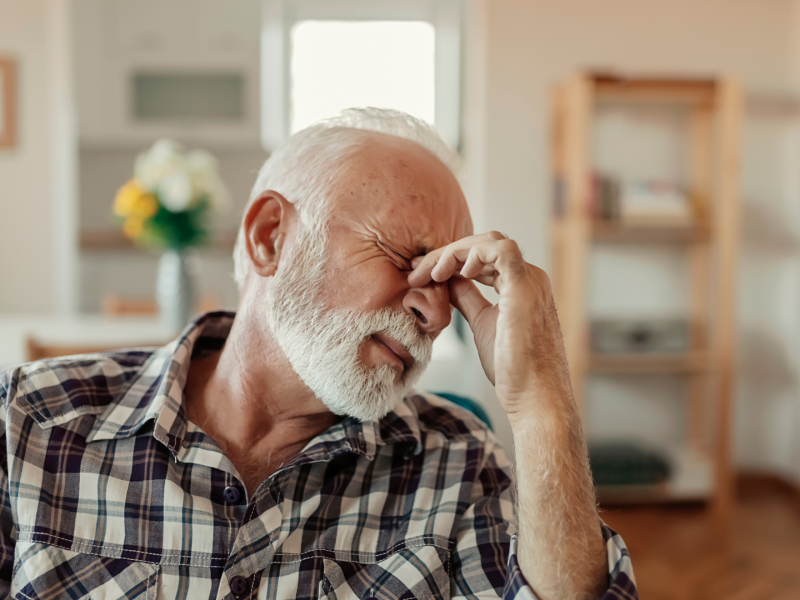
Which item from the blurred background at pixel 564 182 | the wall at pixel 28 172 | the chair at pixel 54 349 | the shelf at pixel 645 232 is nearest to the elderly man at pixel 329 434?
the chair at pixel 54 349

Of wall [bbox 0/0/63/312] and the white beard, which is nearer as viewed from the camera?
the white beard

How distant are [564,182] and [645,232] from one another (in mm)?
445

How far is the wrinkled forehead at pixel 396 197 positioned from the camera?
1.03m

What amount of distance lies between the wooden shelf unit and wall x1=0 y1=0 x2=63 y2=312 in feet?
9.34

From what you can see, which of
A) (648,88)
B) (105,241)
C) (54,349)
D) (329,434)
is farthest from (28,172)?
(329,434)

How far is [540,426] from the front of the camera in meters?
0.91

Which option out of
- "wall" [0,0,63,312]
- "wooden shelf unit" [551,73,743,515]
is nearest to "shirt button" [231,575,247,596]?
"wooden shelf unit" [551,73,743,515]

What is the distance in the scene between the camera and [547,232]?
3.38 metres

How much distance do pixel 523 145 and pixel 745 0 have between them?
1317 mm

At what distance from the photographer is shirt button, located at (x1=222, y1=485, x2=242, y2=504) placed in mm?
972

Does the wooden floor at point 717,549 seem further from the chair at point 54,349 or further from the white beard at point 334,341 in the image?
the chair at point 54,349

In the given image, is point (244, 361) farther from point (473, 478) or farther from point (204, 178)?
point (204, 178)

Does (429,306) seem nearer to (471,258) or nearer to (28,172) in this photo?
(471,258)

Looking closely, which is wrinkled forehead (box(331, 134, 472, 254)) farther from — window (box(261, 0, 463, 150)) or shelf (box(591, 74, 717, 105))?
window (box(261, 0, 463, 150))
